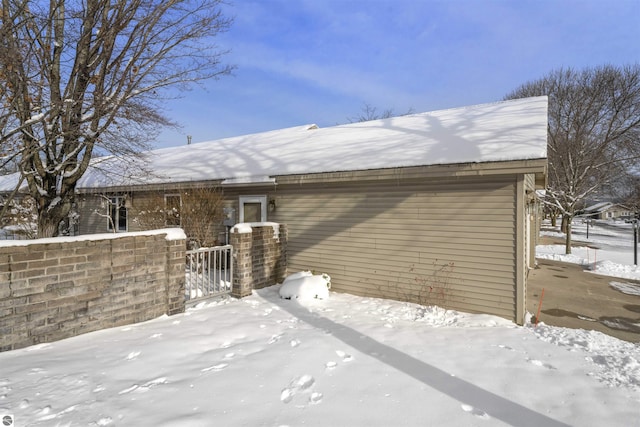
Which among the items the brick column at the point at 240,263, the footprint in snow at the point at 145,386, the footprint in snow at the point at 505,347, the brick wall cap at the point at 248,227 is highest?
the brick wall cap at the point at 248,227

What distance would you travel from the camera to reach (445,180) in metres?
5.73

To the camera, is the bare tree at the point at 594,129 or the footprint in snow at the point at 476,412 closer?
the footprint in snow at the point at 476,412

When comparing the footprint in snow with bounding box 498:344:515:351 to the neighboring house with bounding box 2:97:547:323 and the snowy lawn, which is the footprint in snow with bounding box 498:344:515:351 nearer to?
the snowy lawn

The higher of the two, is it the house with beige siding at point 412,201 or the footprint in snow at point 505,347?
the house with beige siding at point 412,201

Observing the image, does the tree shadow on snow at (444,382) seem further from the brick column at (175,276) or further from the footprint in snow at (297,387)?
the brick column at (175,276)

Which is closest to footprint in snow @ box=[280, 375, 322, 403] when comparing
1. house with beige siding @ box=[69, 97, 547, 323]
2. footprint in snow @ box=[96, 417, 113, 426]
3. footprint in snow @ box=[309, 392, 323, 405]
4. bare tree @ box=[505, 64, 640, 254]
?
footprint in snow @ box=[309, 392, 323, 405]

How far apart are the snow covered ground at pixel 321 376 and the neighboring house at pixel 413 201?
1.06 meters

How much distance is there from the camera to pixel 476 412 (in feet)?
8.91

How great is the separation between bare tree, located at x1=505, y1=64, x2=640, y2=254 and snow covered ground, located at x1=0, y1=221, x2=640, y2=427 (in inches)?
695

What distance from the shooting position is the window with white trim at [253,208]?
26.9ft

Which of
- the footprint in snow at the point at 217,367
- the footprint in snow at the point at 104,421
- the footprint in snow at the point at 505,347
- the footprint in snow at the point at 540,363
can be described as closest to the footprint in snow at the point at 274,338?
the footprint in snow at the point at 217,367

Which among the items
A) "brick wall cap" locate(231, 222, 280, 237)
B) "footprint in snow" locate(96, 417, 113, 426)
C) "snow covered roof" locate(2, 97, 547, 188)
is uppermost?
"snow covered roof" locate(2, 97, 547, 188)

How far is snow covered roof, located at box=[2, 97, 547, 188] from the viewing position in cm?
555

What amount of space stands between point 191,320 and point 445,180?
4815mm
